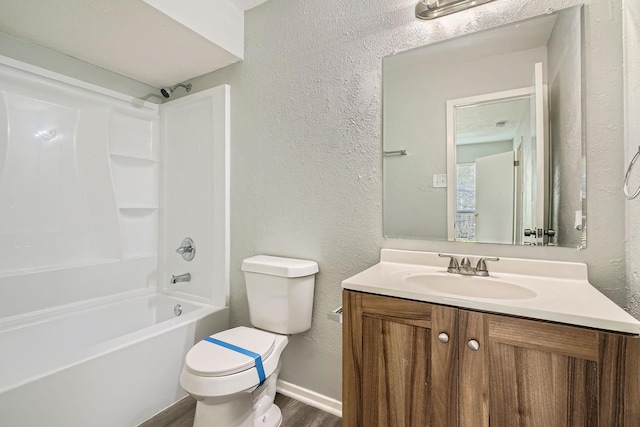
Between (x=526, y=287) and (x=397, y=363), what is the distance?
1.79 ft

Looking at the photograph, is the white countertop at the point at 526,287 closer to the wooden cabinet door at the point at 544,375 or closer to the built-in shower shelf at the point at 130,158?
the wooden cabinet door at the point at 544,375

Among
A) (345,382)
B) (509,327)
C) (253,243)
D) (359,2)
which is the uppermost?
(359,2)

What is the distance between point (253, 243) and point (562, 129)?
170cm

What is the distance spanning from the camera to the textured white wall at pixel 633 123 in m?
0.97

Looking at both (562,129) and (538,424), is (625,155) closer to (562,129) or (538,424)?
(562,129)

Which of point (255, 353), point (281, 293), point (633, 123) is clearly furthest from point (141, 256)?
point (633, 123)

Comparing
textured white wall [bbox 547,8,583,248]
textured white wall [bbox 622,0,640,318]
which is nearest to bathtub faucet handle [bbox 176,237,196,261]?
textured white wall [bbox 547,8,583,248]

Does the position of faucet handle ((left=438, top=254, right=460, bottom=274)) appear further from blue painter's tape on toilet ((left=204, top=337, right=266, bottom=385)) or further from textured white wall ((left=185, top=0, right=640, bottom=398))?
blue painter's tape on toilet ((left=204, top=337, right=266, bottom=385))

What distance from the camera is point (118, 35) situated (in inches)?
64.7

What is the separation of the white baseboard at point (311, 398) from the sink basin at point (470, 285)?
2.94 feet

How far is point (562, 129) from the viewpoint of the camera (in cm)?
117

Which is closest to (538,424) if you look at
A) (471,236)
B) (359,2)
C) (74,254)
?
(471,236)

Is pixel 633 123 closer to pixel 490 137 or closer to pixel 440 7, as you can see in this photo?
pixel 490 137

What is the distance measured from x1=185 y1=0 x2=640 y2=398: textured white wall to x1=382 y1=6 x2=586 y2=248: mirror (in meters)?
0.05
